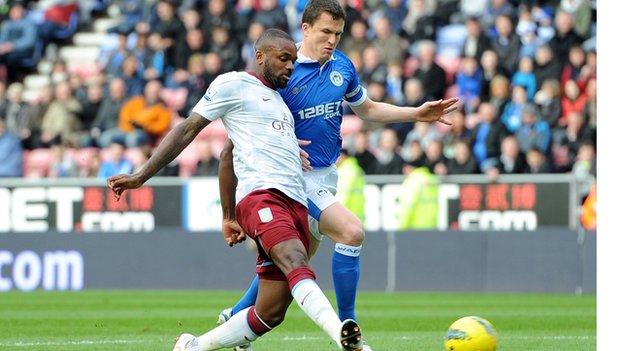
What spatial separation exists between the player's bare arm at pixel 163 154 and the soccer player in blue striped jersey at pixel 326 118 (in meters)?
1.24

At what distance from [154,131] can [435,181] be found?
5676 millimetres

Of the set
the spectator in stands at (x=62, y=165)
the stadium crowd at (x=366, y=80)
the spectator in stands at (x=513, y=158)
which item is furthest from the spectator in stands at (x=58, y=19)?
the spectator in stands at (x=513, y=158)

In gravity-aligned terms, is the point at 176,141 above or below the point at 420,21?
below

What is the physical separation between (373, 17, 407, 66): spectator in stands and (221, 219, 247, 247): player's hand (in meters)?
13.8

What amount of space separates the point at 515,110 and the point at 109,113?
702 cm

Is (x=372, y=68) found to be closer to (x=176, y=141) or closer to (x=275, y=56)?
(x=275, y=56)

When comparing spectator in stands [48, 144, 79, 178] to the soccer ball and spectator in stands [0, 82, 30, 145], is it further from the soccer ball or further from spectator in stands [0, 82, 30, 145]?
the soccer ball

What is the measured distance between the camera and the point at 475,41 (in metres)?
21.8

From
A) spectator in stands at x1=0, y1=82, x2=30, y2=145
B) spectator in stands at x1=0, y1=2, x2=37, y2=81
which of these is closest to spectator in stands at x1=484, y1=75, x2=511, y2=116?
spectator in stands at x1=0, y1=82, x2=30, y2=145

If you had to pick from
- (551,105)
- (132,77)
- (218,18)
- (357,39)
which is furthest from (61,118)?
(551,105)

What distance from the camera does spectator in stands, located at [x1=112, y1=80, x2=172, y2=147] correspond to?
22.8 m

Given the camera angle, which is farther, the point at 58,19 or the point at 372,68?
the point at 58,19
